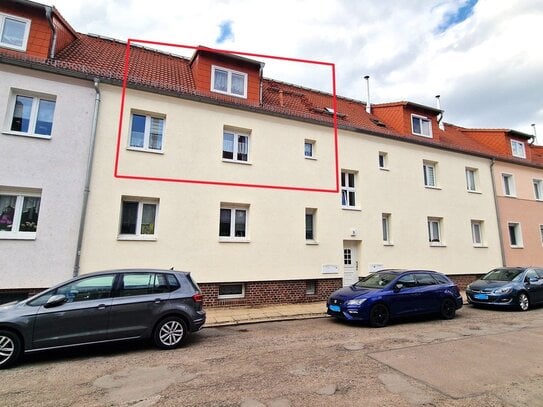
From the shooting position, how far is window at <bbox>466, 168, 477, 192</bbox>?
16844 mm

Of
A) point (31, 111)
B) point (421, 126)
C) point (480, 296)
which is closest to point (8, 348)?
point (31, 111)

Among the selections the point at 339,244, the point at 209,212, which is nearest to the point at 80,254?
the point at 209,212

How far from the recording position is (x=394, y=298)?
8.39 meters

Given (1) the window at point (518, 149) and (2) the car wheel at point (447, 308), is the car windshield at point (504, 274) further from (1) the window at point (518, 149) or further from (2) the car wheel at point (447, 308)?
(1) the window at point (518, 149)

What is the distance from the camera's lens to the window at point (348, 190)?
13.3 metres

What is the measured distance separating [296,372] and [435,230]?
515 inches

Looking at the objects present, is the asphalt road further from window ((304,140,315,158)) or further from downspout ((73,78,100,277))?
window ((304,140,315,158))

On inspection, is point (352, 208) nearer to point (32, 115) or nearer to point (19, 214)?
point (19, 214)

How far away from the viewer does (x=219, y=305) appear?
10281 millimetres

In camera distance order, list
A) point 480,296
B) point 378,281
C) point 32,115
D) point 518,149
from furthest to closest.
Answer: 1. point 518,149
2. point 480,296
3. point 32,115
4. point 378,281

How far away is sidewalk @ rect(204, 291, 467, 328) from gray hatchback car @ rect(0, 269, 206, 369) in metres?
2.16

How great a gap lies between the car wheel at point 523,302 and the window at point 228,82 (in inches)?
483

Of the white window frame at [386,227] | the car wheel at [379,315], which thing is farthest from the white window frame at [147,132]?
the white window frame at [386,227]

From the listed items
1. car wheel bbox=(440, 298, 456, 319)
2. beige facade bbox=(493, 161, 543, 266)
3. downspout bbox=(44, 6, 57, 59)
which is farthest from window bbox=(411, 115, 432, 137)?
downspout bbox=(44, 6, 57, 59)
